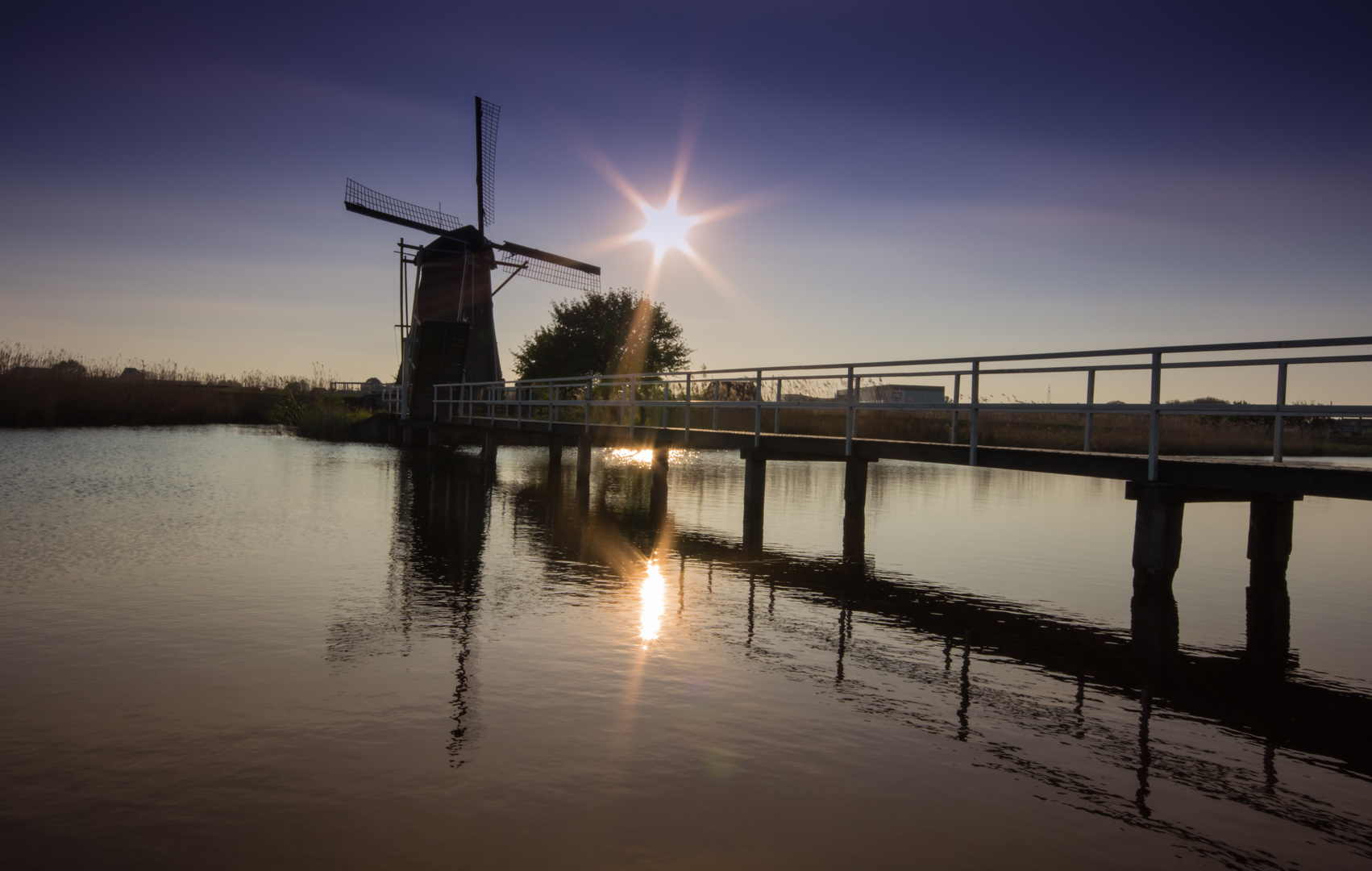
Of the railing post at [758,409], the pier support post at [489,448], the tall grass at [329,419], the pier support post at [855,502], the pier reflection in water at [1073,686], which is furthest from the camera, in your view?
the tall grass at [329,419]

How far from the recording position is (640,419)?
25.4m

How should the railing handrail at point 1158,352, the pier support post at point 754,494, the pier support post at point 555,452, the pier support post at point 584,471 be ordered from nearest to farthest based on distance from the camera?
the railing handrail at point 1158,352
the pier support post at point 754,494
the pier support post at point 584,471
the pier support post at point 555,452

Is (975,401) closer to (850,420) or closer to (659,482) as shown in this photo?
(850,420)

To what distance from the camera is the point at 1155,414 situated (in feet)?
31.9

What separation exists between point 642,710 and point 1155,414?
6776mm

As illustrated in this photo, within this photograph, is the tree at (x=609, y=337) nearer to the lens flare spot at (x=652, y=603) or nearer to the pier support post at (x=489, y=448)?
the pier support post at (x=489, y=448)

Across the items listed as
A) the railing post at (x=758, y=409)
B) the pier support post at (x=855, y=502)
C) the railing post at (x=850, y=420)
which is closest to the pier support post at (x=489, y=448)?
the railing post at (x=758, y=409)

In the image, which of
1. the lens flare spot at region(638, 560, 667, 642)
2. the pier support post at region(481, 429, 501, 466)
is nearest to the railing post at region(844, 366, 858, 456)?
the lens flare spot at region(638, 560, 667, 642)

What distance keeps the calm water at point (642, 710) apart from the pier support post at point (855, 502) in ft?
2.74

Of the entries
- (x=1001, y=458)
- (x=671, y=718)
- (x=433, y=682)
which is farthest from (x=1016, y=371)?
(x=433, y=682)

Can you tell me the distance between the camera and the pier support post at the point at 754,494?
15.3m

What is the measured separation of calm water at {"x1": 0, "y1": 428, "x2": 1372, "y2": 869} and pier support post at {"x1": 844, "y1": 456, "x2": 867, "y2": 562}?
835mm

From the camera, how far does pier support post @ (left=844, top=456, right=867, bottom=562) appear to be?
14.5 metres

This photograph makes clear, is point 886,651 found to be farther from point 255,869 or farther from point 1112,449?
point 1112,449
